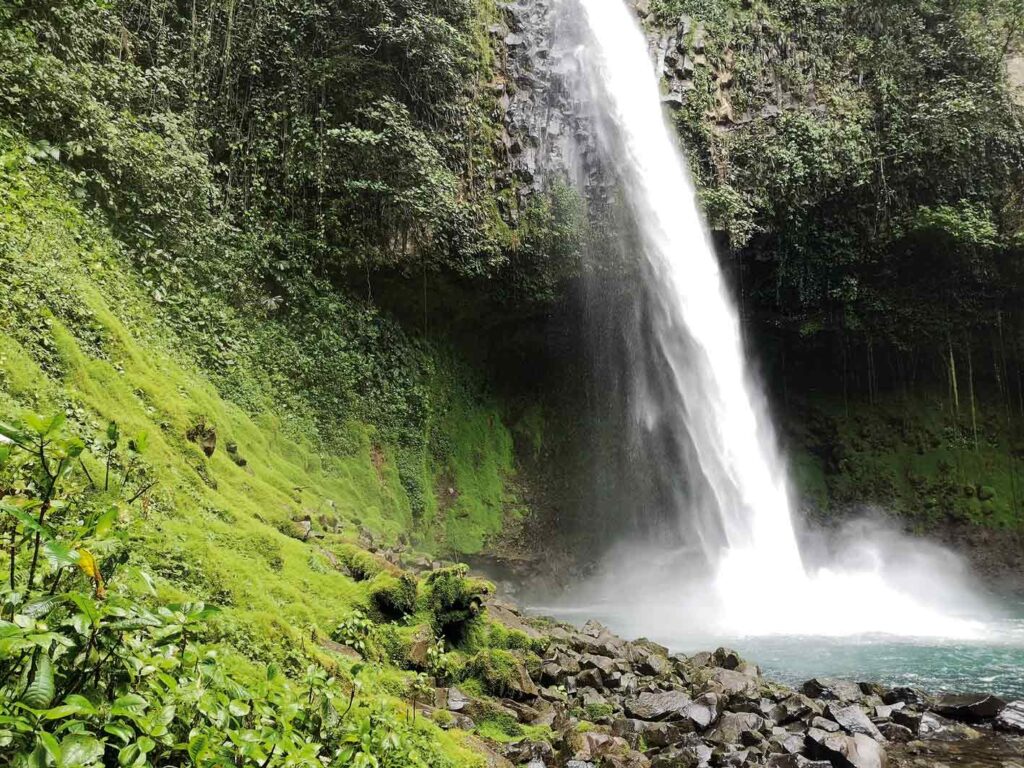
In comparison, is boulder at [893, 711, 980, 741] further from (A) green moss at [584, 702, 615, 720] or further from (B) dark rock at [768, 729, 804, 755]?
(A) green moss at [584, 702, 615, 720]

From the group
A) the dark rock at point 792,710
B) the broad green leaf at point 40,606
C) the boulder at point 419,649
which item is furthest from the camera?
the dark rock at point 792,710

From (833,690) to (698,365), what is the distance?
942cm

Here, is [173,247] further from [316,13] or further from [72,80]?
[316,13]

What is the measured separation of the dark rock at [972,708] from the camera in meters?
6.29

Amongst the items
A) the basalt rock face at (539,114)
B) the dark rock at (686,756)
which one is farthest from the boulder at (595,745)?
the basalt rock face at (539,114)

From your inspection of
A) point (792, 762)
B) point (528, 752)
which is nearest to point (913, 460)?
point (792, 762)

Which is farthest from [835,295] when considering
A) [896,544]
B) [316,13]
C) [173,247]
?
[173,247]

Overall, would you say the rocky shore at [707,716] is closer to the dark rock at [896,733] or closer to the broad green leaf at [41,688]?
the dark rock at [896,733]

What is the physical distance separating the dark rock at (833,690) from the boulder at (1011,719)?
1124mm

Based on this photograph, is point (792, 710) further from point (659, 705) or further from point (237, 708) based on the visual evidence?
point (237, 708)

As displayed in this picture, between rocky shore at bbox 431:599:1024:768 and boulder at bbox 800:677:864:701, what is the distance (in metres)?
0.01

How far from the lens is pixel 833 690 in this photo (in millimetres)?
6840

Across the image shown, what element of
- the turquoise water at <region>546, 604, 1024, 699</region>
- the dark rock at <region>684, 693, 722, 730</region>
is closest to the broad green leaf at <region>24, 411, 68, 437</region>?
the dark rock at <region>684, 693, 722, 730</region>

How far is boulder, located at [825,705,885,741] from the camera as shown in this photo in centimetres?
574
